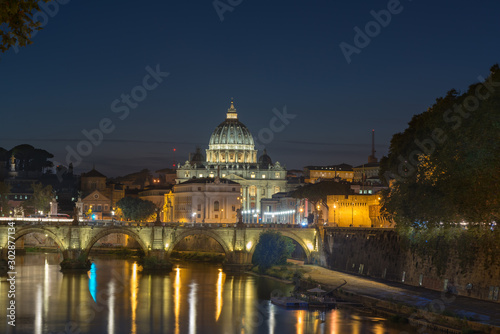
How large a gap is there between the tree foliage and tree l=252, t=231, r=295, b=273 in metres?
19.0

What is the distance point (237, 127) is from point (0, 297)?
123m

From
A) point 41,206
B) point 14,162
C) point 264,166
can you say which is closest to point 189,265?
point 41,206

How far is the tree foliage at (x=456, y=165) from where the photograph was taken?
92.2ft

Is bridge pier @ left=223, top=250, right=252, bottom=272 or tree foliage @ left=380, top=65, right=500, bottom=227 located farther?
bridge pier @ left=223, top=250, right=252, bottom=272

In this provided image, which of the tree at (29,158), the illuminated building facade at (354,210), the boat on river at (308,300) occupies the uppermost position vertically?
the tree at (29,158)

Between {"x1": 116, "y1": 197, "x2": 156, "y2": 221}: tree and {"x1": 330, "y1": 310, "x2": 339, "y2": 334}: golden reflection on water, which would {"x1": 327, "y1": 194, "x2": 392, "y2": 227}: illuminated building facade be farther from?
{"x1": 116, "y1": 197, "x2": 156, "y2": 221}: tree

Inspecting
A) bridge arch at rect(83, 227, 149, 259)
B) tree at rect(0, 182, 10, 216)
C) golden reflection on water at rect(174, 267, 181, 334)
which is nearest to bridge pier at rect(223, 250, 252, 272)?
golden reflection on water at rect(174, 267, 181, 334)

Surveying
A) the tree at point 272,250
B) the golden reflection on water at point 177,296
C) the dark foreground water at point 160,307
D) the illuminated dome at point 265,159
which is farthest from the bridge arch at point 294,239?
the illuminated dome at point 265,159

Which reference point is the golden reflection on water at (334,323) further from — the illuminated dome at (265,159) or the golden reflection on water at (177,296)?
the illuminated dome at (265,159)

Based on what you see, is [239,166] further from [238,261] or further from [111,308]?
[111,308]

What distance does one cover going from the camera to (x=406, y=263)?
40.7 m

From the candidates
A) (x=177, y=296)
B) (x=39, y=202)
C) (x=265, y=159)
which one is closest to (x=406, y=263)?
(x=177, y=296)

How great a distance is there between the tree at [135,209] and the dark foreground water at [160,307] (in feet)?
149

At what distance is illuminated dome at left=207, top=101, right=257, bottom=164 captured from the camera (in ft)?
525
